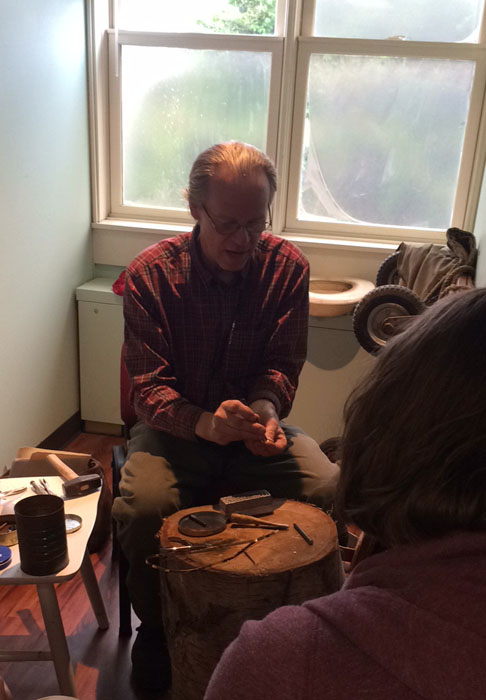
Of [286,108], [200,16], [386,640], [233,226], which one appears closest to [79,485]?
[233,226]

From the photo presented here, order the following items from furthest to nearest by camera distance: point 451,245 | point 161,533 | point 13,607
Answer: point 451,245
point 13,607
point 161,533

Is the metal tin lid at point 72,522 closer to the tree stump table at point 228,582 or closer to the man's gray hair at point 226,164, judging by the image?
the tree stump table at point 228,582

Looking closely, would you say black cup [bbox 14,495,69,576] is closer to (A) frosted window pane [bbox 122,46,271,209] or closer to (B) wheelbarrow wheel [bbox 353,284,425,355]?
(B) wheelbarrow wheel [bbox 353,284,425,355]

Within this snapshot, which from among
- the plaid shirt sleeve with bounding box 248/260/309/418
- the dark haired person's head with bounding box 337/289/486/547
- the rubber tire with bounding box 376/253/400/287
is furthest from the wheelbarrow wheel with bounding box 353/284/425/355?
the dark haired person's head with bounding box 337/289/486/547

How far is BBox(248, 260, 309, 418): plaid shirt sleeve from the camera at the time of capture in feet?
6.04

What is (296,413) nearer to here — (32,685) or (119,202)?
(119,202)

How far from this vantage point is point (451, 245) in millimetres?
2438

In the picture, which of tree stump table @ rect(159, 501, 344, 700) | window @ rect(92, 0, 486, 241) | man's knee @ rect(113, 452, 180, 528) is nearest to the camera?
tree stump table @ rect(159, 501, 344, 700)

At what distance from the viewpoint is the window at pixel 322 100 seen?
109 inches

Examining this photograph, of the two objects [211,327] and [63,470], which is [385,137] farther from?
[63,470]

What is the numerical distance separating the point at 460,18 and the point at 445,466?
2733mm

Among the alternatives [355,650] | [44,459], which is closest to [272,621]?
[355,650]

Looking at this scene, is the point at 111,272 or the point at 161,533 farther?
the point at 111,272

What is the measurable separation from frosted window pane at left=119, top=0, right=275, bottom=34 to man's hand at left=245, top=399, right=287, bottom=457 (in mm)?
2083
